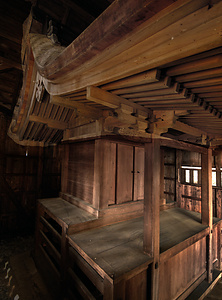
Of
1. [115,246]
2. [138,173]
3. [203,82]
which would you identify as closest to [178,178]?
[138,173]

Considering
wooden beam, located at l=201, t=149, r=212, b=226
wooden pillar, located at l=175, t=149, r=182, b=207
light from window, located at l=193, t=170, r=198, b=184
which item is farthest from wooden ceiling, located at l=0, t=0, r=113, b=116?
light from window, located at l=193, t=170, r=198, b=184

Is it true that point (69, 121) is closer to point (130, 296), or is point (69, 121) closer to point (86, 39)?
point (86, 39)

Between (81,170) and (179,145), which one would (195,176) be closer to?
(179,145)

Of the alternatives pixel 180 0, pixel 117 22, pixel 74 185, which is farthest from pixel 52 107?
pixel 180 0

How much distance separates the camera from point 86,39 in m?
1.32

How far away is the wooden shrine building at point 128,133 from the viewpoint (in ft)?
3.63

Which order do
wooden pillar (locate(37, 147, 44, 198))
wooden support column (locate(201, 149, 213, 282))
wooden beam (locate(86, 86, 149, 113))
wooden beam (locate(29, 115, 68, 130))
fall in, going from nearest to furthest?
wooden beam (locate(86, 86, 149, 113)) → wooden support column (locate(201, 149, 213, 282)) → wooden beam (locate(29, 115, 68, 130)) → wooden pillar (locate(37, 147, 44, 198))

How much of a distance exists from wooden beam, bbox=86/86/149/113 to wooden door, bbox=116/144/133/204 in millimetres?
2463

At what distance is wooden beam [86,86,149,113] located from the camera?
5.77 ft

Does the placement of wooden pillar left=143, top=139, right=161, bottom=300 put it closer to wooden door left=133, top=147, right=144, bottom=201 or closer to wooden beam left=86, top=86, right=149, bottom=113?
wooden beam left=86, top=86, right=149, bottom=113

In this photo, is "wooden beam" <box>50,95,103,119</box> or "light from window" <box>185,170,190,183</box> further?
"light from window" <box>185,170,190,183</box>

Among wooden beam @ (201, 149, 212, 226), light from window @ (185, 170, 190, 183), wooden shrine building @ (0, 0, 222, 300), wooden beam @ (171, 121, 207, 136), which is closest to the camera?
wooden shrine building @ (0, 0, 222, 300)

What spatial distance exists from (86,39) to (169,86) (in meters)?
0.89

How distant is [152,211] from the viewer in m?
2.80
